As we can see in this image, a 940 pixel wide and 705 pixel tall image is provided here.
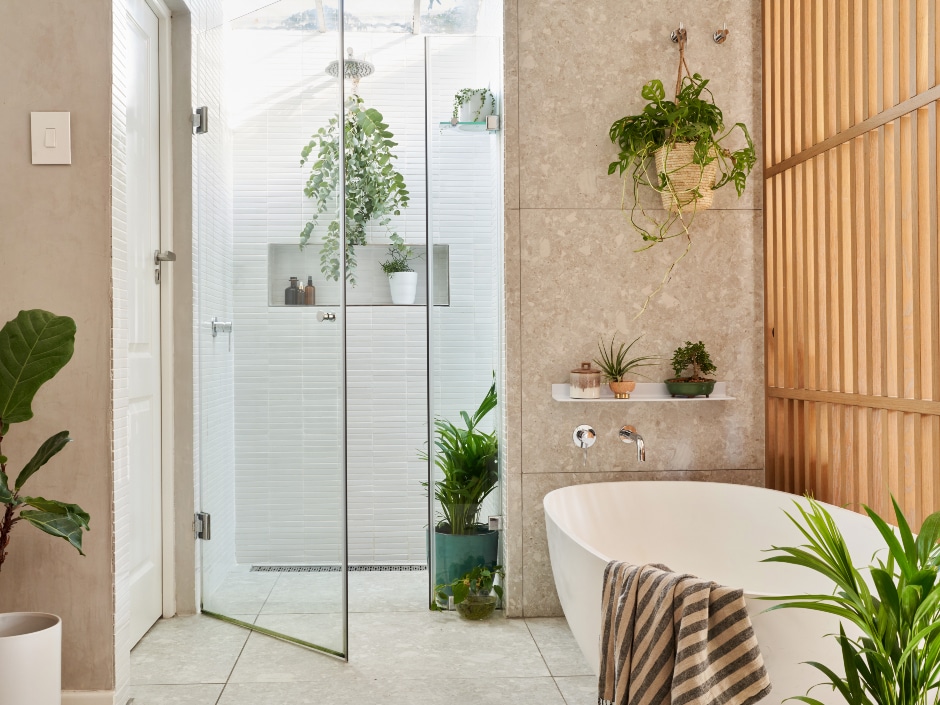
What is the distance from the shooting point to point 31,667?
176cm

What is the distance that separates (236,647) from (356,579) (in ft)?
2.84

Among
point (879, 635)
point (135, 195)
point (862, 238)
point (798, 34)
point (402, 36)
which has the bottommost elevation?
point (879, 635)

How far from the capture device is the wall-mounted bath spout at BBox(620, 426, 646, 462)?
9.17ft

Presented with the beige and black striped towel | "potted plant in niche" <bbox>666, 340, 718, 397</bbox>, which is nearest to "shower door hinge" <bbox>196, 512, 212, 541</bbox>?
the beige and black striped towel

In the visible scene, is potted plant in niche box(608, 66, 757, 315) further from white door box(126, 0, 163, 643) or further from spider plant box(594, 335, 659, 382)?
white door box(126, 0, 163, 643)

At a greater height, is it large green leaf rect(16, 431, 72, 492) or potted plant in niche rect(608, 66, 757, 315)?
potted plant in niche rect(608, 66, 757, 315)

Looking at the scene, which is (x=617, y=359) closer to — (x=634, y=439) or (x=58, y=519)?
(x=634, y=439)

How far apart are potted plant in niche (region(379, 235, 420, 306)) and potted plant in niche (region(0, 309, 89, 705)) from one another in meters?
1.88

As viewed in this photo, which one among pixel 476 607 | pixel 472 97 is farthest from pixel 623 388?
pixel 472 97

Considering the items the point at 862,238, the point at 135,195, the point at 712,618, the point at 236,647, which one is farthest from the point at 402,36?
the point at 712,618

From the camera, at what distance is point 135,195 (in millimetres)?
2631

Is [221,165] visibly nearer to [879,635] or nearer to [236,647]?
[236,647]

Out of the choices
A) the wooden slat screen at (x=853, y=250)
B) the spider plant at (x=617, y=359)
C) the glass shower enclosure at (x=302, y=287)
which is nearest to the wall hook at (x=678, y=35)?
the wooden slat screen at (x=853, y=250)

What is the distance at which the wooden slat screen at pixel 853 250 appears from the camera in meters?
2.15
